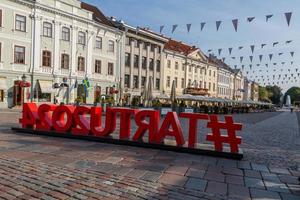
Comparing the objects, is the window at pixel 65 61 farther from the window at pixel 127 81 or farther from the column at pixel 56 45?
the window at pixel 127 81

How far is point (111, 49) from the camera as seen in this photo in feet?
148

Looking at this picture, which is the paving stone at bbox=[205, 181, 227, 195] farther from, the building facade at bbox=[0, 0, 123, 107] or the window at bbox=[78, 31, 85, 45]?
the window at bbox=[78, 31, 85, 45]

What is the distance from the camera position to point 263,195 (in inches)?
237

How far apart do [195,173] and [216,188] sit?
3.67 ft

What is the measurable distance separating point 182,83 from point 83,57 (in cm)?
2681

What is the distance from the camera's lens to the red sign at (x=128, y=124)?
9.65 metres

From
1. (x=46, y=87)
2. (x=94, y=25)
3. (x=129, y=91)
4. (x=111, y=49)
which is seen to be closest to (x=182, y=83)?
(x=129, y=91)

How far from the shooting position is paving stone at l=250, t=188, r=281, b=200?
5.88 m

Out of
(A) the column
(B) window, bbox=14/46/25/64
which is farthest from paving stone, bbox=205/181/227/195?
(A) the column

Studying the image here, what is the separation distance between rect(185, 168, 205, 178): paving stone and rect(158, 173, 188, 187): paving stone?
11.6 inches

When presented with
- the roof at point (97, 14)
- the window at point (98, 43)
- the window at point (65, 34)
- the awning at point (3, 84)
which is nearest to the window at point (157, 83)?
the roof at point (97, 14)

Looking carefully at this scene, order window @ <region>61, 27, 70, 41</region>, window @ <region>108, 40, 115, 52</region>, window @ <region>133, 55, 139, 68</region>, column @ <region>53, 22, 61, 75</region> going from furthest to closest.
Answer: window @ <region>133, 55, 139, 68</region> < window @ <region>108, 40, 115, 52</region> < window @ <region>61, 27, 70, 41</region> < column @ <region>53, 22, 61, 75</region>

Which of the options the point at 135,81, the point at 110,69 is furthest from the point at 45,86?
the point at 135,81

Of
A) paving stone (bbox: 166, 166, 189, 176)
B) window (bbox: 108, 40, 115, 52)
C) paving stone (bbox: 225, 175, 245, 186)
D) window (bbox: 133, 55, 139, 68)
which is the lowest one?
paving stone (bbox: 225, 175, 245, 186)
